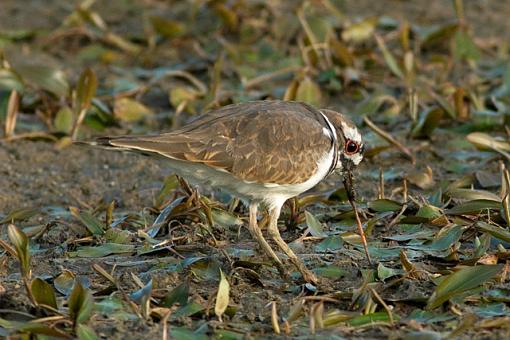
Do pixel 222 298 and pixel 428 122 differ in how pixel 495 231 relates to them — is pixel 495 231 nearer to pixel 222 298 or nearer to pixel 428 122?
pixel 222 298

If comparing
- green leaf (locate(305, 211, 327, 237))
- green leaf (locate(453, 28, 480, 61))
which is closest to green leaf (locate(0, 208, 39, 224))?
green leaf (locate(305, 211, 327, 237))

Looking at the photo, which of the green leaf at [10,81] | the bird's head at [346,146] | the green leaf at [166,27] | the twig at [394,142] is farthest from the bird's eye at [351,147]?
the green leaf at [166,27]

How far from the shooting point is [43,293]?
4.93 m

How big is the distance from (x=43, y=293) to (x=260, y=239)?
58.6 inches

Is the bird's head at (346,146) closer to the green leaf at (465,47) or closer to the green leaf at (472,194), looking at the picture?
the green leaf at (472,194)

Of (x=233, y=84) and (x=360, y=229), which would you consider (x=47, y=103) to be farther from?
(x=360, y=229)

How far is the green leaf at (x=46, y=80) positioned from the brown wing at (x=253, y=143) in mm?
3024

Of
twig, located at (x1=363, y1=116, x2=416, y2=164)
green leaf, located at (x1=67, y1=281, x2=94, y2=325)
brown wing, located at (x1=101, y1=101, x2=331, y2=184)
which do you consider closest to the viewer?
green leaf, located at (x1=67, y1=281, x2=94, y2=325)

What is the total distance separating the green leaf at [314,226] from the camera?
6.16 metres

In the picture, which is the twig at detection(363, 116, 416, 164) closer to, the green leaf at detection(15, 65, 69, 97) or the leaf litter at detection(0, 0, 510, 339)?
the leaf litter at detection(0, 0, 510, 339)

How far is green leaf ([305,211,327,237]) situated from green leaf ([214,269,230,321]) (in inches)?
48.4

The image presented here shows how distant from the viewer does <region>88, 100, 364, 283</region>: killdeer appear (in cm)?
577

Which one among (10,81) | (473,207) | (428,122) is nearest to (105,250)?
(473,207)

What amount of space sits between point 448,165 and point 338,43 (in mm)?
2079
